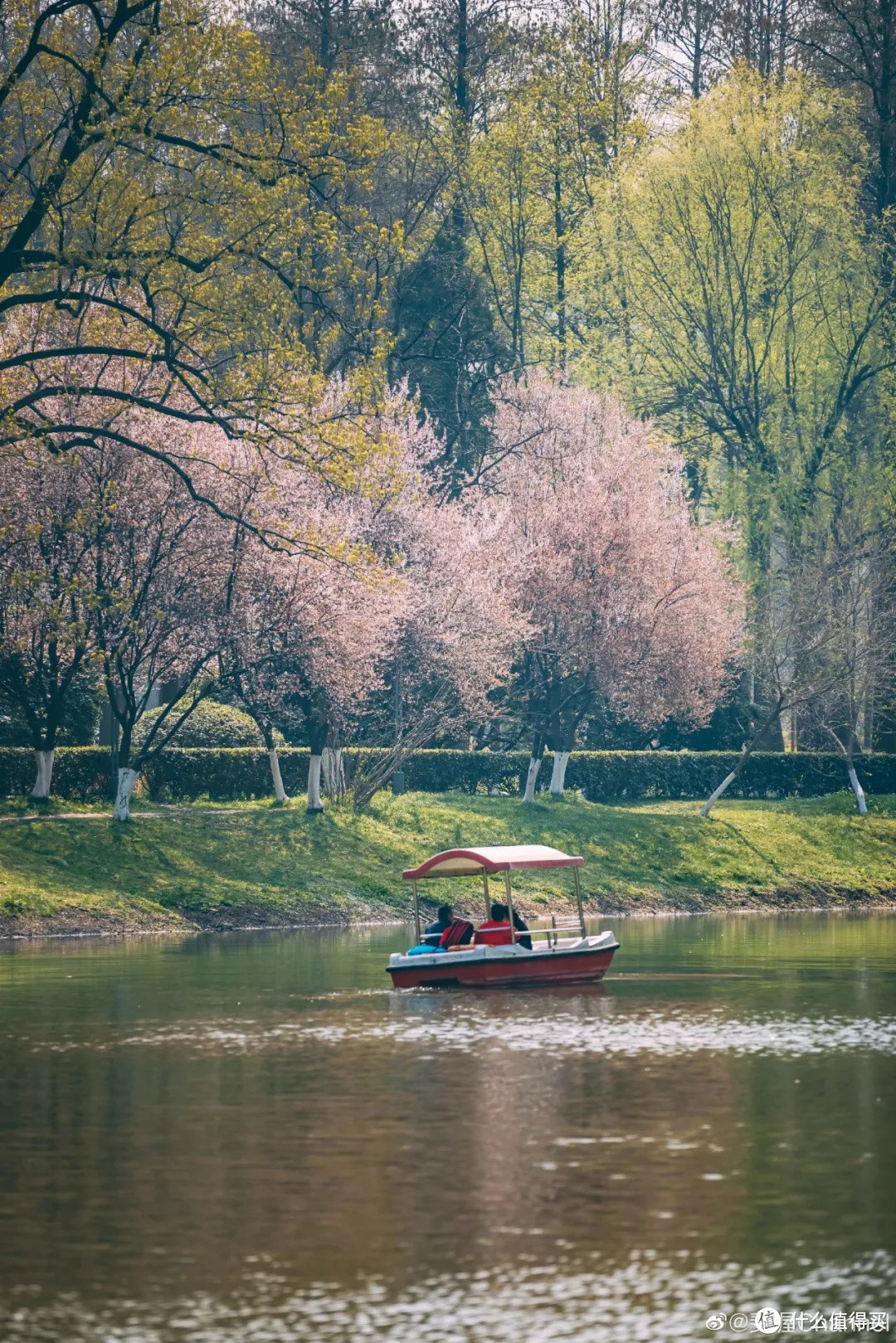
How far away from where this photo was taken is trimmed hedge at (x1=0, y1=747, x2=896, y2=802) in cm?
4678

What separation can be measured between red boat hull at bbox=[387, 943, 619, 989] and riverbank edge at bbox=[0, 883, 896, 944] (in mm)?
9940

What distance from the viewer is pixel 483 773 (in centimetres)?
5759

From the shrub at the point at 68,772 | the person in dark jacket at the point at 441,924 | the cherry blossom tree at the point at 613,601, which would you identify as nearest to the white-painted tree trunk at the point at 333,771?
the cherry blossom tree at the point at 613,601

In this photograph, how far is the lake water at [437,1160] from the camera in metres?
12.2

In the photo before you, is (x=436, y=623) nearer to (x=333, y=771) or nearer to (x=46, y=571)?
(x=333, y=771)

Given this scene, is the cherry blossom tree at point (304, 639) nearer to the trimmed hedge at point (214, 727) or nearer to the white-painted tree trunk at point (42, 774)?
the trimmed hedge at point (214, 727)

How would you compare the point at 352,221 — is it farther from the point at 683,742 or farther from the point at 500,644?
the point at 683,742

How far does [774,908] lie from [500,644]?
10241 millimetres

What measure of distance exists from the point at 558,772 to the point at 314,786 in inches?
401

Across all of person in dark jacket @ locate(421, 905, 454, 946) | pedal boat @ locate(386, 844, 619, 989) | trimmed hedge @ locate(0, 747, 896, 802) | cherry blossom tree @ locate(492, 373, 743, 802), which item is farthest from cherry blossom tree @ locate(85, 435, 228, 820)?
cherry blossom tree @ locate(492, 373, 743, 802)

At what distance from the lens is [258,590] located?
149 feet

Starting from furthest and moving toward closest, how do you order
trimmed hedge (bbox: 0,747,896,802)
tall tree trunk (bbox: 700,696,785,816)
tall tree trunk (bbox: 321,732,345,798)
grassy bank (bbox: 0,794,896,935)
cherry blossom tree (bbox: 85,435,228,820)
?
1. tall tree trunk (bbox: 700,696,785,816)
2. tall tree trunk (bbox: 321,732,345,798)
3. trimmed hedge (bbox: 0,747,896,802)
4. cherry blossom tree (bbox: 85,435,228,820)
5. grassy bank (bbox: 0,794,896,935)

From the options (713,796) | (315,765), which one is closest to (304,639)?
(315,765)

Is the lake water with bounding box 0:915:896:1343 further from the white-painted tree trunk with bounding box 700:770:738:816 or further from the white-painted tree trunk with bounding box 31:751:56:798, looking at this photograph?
the white-painted tree trunk with bounding box 700:770:738:816
